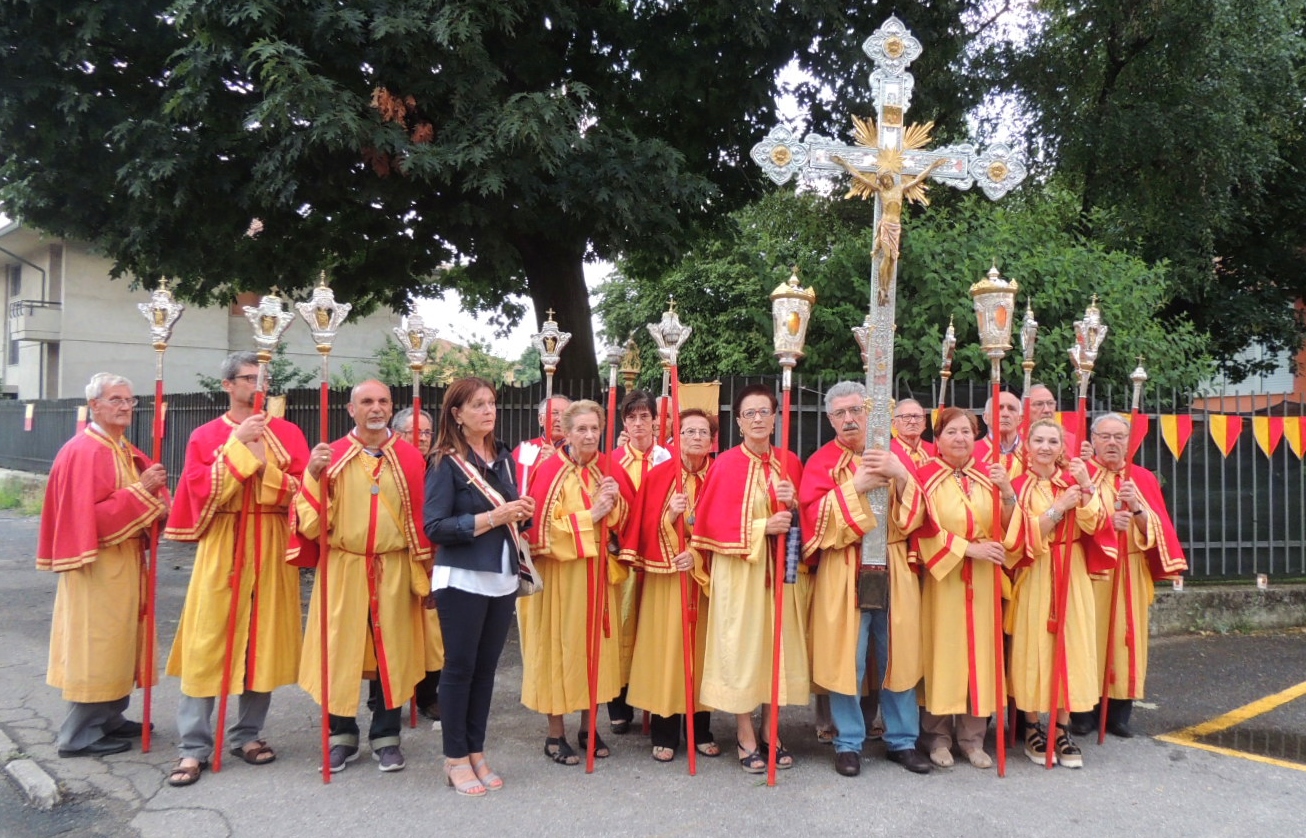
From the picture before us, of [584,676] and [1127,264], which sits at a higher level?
[1127,264]

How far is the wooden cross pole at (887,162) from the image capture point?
16.8 ft

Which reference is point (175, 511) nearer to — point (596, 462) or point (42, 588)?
point (596, 462)

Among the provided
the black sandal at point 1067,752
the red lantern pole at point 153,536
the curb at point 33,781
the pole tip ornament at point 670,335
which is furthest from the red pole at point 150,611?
the black sandal at point 1067,752

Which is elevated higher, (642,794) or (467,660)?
(467,660)

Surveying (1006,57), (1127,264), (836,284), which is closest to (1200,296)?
(1006,57)

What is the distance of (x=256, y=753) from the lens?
5008mm

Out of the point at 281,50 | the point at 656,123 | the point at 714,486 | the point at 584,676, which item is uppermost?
the point at 656,123

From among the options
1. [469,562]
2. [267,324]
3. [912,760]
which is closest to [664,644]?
[469,562]

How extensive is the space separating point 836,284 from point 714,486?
17.7 ft

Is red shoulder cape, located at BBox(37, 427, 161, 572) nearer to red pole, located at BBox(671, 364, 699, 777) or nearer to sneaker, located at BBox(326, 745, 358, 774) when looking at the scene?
sneaker, located at BBox(326, 745, 358, 774)

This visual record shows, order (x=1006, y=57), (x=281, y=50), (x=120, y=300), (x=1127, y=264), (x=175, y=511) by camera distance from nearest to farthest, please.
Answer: (x=175, y=511) → (x=281, y=50) → (x=1127, y=264) → (x=1006, y=57) → (x=120, y=300)

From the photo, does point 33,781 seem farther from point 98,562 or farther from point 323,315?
point 323,315

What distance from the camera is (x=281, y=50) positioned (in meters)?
7.06

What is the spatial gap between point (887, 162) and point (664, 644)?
289 cm
